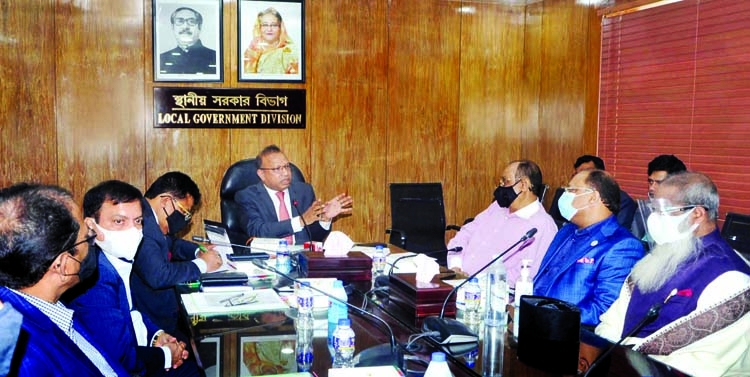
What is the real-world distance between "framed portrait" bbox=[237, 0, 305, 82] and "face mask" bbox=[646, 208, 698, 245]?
373cm

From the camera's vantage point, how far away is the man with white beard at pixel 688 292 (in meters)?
2.00

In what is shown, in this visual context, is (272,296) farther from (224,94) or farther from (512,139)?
(512,139)

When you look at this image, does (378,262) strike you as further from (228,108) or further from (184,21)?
(184,21)

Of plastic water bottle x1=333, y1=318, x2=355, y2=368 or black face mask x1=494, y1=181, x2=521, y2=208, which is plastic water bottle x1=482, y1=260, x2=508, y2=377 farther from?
black face mask x1=494, y1=181, x2=521, y2=208

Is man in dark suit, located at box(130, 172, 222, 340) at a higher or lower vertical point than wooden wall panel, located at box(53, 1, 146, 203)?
lower

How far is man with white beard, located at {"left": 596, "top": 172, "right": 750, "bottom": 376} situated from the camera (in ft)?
6.56

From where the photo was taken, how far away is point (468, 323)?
2342 millimetres

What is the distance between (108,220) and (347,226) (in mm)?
3531

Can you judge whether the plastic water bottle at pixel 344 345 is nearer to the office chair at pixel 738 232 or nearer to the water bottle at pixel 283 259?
the water bottle at pixel 283 259

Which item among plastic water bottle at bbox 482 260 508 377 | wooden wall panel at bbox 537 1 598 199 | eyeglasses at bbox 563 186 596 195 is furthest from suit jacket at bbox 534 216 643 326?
wooden wall panel at bbox 537 1 598 199

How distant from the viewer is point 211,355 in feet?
6.51

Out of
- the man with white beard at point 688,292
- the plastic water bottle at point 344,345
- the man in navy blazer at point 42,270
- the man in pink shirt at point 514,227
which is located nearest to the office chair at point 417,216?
the man in pink shirt at point 514,227

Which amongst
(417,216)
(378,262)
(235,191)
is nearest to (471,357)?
(378,262)

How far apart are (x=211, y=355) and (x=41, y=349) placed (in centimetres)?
54
